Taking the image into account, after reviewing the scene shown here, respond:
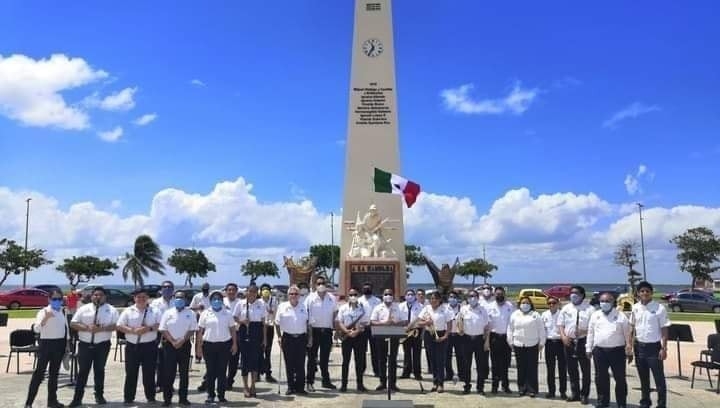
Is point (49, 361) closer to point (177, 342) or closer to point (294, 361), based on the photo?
point (177, 342)

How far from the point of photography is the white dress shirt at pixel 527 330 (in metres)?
9.98

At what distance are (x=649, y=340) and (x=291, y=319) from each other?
535 cm

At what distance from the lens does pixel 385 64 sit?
2459 cm

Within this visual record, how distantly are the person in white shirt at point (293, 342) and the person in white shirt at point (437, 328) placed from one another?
2110 millimetres

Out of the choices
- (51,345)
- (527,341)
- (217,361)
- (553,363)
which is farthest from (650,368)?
(51,345)

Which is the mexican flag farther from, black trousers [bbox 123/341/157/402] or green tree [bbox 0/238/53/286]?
green tree [bbox 0/238/53/286]

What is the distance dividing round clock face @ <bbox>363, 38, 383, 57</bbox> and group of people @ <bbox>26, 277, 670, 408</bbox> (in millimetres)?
14780

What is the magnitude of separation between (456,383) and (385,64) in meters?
16.0

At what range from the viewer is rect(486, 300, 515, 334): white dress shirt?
10.6m

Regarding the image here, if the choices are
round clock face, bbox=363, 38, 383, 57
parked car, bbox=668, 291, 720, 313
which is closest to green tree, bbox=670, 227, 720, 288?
parked car, bbox=668, 291, 720, 313

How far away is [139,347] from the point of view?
918 cm

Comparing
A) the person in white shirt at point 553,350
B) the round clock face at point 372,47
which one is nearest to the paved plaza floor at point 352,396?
the person in white shirt at point 553,350

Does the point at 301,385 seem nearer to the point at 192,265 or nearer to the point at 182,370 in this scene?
the point at 182,370

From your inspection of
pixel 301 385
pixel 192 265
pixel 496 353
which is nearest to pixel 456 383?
pixel 496 353
